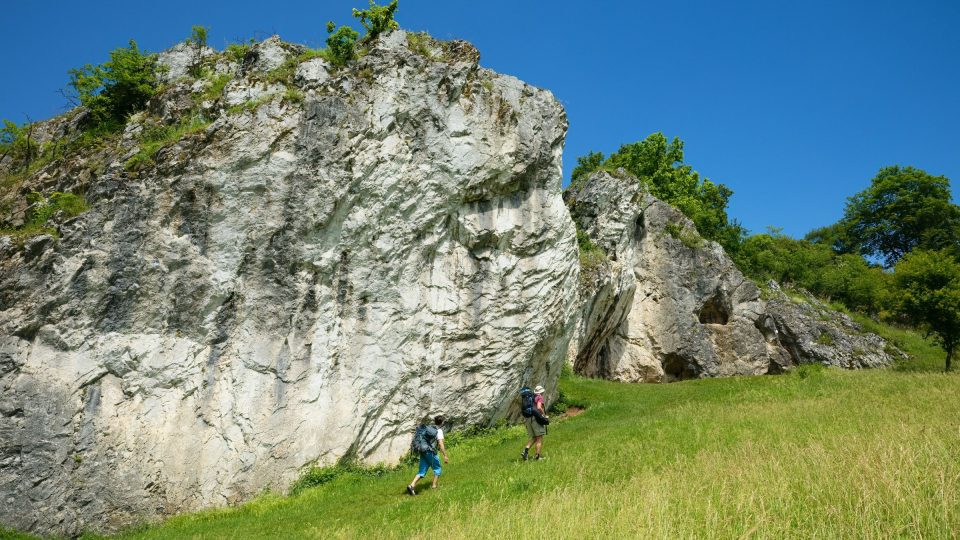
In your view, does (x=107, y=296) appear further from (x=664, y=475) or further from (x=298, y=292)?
(x=664, y=475)

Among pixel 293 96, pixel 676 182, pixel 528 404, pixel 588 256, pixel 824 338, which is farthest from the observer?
pixel 676 182

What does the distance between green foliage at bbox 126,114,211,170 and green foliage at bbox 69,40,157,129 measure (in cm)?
301

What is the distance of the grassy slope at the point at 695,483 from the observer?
25.1 ft

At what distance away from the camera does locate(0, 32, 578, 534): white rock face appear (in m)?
14.5

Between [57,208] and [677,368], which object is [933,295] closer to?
[677,368]

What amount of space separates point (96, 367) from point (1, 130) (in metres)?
13.9

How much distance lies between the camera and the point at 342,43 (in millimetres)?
20281

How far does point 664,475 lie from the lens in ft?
35.4

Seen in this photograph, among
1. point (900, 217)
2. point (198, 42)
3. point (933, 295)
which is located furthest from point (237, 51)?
point (900, 217)

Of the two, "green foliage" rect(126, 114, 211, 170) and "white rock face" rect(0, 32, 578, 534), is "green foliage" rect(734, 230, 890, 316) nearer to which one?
"white rock face" rect(0, 32, 578, 534)

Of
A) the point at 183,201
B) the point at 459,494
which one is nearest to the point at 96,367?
the point at 183,201

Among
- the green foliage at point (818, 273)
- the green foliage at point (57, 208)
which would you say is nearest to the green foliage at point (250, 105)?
the green foliage at point (57, 208)

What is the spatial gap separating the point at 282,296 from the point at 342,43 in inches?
375

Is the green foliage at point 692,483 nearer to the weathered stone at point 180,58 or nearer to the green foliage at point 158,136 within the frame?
the green foliage at point 158,136
